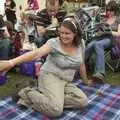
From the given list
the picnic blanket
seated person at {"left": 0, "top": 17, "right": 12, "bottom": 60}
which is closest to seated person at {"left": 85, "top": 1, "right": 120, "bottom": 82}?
the picnic blanket

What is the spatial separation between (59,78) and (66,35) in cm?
50

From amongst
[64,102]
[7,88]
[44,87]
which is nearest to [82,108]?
[64,102]

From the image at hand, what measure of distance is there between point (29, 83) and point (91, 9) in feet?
7.22

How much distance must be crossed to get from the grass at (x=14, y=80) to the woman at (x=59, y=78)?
65 cm

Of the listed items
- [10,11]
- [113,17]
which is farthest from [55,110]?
[10,11]

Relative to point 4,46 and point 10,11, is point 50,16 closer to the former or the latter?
point 4,46

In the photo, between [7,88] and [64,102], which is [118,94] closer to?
[64,102]

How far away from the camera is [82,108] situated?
3268mm

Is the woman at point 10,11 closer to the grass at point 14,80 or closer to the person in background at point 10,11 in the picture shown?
the person in background at point 10,11

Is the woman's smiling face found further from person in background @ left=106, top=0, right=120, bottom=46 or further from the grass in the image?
person in background @ left=106, top=0, right=120, bottom=46

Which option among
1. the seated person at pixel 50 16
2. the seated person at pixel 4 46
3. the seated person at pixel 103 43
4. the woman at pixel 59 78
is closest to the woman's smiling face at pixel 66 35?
the woman at pixel 59 78

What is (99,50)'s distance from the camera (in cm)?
454

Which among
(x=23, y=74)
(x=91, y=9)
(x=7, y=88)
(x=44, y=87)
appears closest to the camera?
(x=44, y=87)

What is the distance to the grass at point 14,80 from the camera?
3.95m
